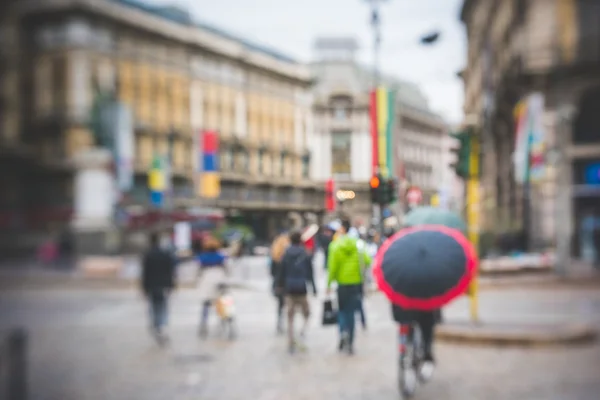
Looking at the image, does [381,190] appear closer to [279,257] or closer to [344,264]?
[279,257]

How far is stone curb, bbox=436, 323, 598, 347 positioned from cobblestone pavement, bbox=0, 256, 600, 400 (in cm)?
27

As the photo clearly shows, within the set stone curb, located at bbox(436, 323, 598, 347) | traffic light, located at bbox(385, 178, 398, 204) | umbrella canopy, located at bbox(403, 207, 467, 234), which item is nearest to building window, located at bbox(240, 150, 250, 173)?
traffic light, located at bbox(385, 178, 398, 204)

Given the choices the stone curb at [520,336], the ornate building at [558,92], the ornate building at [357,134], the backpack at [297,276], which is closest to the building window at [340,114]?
the ornate building at [357,134]

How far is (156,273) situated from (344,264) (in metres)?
3.02

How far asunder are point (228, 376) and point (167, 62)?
15293mm

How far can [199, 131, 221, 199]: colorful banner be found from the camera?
3009cm

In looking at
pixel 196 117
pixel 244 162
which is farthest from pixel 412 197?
pixel 244 162

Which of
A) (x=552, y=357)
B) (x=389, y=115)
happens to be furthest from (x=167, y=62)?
(x=552, y=357)

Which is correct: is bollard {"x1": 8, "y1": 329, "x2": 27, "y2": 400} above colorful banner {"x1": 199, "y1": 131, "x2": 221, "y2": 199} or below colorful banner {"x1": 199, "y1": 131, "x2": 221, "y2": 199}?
below

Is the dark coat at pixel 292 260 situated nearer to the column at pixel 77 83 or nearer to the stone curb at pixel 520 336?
the stone curb at pixel 520 336

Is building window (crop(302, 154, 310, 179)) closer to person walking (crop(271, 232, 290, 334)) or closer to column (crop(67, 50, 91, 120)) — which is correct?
person walking (crop(271, 232, 290, 334))

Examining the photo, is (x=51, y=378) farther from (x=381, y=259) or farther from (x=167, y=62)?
(x=167, y=62)

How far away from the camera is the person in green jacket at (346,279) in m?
11.6

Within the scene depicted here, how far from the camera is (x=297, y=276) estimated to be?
1209 cm
